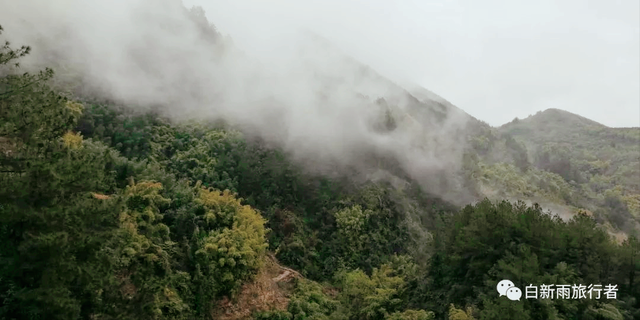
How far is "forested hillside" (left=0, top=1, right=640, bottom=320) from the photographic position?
10.0 m

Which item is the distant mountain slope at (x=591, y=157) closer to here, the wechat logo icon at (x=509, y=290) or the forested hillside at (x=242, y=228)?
the forested hillside at (x=242, y=228)

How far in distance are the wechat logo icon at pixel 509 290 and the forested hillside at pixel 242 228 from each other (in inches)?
8.2

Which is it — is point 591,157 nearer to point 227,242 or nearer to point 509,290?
point 509,290

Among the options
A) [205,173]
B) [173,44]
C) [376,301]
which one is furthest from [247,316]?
[173,44]


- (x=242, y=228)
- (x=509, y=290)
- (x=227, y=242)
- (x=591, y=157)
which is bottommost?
(x=227, y=242)

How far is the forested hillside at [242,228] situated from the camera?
10.0 meters

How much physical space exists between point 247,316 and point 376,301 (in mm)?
5041

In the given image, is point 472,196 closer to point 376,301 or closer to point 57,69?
point 376,301

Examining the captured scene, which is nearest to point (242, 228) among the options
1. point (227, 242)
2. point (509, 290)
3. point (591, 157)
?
point (227, 242)

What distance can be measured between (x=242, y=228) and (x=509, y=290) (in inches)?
414

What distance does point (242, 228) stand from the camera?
20.0 metres

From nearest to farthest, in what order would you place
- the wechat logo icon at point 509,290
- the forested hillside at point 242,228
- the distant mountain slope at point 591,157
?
the forested hillside at point 242,228 < the wechat logo icon at point 509,290 < the distant mountain slope at point 591,157

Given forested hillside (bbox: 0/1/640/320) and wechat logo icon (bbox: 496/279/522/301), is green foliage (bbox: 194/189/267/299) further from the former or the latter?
wechat logo icon (bbox: 496/279/522/301)

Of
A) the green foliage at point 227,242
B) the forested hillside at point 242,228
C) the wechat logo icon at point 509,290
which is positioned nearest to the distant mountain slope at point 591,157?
the forested hillside at point 242,228
